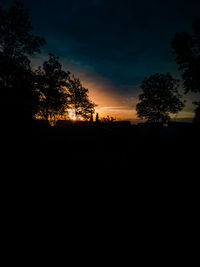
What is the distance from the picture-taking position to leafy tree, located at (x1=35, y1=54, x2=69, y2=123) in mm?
24906

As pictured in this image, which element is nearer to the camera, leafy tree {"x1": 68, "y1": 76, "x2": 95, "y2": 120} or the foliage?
the foliage

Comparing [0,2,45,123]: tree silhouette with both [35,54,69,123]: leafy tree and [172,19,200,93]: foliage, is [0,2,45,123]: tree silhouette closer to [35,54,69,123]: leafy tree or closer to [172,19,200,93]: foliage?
[35,54,69,123]: leafy tree

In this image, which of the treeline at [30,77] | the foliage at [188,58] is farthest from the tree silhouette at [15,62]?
the foliage at [188,58]

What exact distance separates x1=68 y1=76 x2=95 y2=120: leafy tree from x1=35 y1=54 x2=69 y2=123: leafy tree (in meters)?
5.26

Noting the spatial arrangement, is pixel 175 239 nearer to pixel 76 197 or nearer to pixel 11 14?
pixel 76 197

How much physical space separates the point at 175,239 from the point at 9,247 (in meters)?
3.56

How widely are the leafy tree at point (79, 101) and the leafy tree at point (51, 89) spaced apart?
17.3 ft

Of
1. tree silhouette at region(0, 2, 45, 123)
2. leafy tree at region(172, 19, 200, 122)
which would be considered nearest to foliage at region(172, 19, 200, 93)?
leafy tree at region(172, 19, 200, 122)

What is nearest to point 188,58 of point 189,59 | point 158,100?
point 189,59

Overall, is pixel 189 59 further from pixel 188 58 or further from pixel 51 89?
pixel 51 89

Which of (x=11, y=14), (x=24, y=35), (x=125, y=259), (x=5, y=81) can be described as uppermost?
(x=11, y=14)

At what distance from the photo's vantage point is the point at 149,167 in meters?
6.49

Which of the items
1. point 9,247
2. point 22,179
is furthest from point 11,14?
point 9,247

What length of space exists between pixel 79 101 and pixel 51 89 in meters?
9.16
